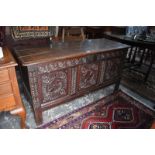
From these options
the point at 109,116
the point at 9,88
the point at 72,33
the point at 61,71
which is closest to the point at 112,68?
the point at 109,116

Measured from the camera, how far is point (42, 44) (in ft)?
5.78

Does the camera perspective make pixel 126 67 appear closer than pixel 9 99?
No

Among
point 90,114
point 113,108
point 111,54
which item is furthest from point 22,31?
point 113,108

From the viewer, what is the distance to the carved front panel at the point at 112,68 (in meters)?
1.89

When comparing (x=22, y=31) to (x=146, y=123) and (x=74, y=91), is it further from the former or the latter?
(x=146, y=123)

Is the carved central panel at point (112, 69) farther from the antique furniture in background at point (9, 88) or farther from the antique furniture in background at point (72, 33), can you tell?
the antique furniture in background at point (9, 88)

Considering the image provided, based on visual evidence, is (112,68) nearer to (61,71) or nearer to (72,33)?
(61,71)

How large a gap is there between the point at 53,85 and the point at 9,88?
1.44 ft

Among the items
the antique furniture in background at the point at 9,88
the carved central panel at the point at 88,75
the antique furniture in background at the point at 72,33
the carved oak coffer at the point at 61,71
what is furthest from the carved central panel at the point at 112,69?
the antique furniture in background at the point at 9,88

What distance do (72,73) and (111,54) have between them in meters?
0.62

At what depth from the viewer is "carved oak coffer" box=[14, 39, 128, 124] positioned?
131 cm

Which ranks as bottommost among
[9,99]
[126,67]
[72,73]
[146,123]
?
[146,123]

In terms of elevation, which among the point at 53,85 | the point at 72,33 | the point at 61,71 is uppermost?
the point at 72,33

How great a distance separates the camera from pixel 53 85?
58.5 inches
